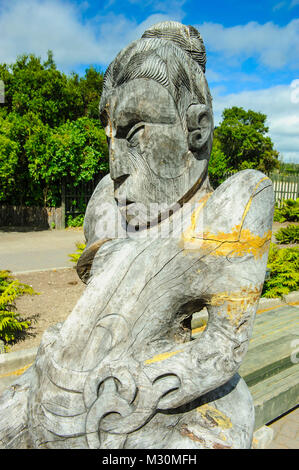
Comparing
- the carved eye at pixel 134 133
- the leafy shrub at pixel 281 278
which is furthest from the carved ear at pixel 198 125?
the leafy shrub at pixel 281 278

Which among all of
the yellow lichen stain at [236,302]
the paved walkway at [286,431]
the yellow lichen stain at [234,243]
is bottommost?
the paved walkway at [286,431]

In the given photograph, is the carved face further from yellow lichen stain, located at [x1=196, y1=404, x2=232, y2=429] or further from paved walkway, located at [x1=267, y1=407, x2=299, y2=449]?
paved walkway, located at [x1=267, y1=407, x2=299, y2=449]

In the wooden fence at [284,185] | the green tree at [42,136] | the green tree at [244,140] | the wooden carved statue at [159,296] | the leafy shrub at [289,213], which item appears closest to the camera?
the wooden carved statue at [159,296]

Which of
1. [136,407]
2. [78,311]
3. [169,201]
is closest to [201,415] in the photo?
[136,407]

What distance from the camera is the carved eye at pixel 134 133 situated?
1.65 m

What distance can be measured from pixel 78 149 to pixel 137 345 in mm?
11683

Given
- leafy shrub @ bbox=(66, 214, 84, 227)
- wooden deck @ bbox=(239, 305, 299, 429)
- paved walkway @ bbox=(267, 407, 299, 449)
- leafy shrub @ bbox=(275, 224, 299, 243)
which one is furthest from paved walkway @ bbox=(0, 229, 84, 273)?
leafy shrub @ bbox=(275, 224, 299, 243)

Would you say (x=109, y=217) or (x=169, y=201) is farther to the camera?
(x=109, y=217)

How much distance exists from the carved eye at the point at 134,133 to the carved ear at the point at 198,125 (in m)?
0.22

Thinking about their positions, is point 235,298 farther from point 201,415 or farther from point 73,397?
point 73,397

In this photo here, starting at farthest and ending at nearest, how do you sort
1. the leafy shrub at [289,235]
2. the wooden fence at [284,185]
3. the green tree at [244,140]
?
the green tree at [244,140] → the wooden fence at [284,185] → the leafy shrub at [289,235]

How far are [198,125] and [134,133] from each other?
11.5 inches

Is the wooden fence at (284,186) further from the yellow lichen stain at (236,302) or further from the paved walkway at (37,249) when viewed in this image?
the yellow lichen stain at (236,302)

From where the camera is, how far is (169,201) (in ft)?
5.54
